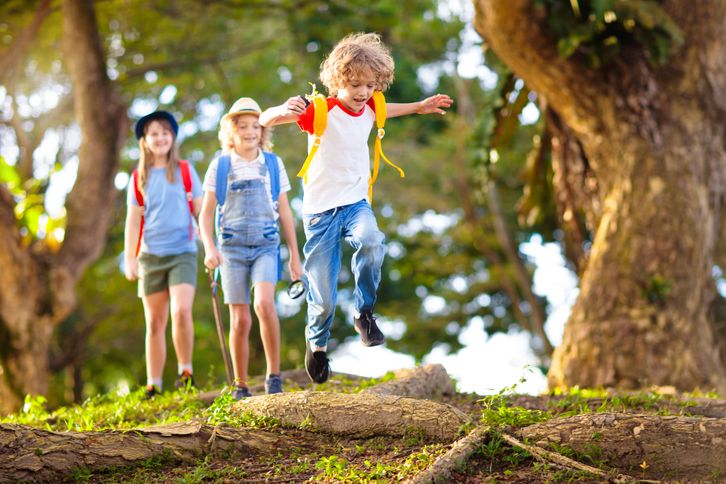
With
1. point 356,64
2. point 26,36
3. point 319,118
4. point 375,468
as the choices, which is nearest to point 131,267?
point 319,118

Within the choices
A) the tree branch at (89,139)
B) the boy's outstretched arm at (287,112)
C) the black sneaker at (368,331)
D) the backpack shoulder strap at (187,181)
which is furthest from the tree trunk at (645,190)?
the tree branch at (89,139)

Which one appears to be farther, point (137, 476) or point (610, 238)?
point (610, 238)

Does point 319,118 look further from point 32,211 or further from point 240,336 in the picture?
point 32,211

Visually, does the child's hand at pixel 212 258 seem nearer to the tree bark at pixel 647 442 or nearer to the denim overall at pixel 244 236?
the denim overall at pixel 244 236

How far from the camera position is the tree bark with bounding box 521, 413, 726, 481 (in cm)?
437

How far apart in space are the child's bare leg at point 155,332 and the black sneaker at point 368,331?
2379mm

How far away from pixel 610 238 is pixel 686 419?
16.9ft

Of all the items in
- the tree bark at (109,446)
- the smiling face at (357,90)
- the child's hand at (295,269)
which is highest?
the smiling face at (357,90)

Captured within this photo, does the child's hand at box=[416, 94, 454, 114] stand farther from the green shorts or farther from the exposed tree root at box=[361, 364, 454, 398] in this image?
the green shorts

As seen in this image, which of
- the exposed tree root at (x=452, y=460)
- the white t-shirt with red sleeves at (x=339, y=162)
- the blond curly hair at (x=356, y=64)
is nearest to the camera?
the exposed tree root at (x=452, y=460)

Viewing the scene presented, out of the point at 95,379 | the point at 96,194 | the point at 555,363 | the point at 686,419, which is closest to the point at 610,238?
the point at 555,363

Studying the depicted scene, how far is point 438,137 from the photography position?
62.7ft

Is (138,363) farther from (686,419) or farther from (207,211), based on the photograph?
(686,419)

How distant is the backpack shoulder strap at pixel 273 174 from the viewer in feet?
20.4
